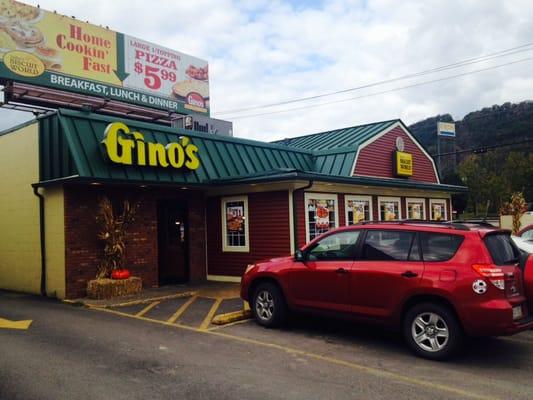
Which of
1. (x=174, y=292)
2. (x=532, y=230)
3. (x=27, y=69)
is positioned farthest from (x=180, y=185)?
(x=27, y=69)

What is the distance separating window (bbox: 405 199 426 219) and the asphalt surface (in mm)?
10360

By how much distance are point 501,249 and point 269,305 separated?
371 centimetres

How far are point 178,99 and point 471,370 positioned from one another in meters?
23.2

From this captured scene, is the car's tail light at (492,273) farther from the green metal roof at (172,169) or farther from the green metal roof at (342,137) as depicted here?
the green metal roof at (342,137)

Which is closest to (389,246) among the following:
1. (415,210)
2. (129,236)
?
(129,236)

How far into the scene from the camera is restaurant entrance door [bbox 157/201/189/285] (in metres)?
14.1

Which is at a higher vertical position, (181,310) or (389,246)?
(389,246)

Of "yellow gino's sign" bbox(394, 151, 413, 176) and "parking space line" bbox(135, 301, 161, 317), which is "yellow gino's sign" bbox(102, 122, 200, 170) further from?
"yellow gino's sign" bbox(394, 151, 413, 176)

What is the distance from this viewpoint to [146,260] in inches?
509

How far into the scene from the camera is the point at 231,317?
868 centimetres

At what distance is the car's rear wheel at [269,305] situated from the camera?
7996 millimetres

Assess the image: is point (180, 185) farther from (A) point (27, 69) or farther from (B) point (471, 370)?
(A) point (27, 69)

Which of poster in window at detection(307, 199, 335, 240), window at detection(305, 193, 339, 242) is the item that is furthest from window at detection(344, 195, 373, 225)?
poster in window at detection(307, 199, 335, 240)

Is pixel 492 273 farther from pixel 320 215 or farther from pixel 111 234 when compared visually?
pixel 111 234
